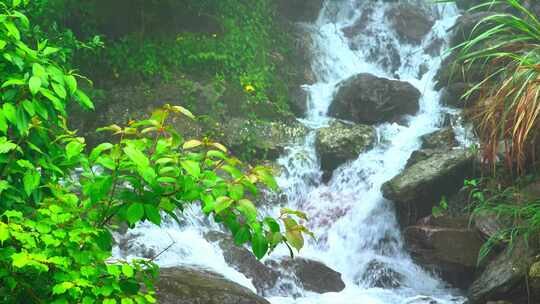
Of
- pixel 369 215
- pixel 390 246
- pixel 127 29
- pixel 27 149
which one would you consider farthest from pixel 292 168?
pixel 27 149

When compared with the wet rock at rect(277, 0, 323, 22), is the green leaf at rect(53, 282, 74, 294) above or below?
below

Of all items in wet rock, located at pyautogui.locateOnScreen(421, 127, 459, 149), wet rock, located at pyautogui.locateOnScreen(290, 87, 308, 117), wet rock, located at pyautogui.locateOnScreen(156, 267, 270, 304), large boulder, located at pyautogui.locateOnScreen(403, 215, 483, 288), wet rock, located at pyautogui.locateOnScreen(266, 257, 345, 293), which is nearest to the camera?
wet rock, located at pyautogui.locateOnScreen(156, 267, 270, 304)

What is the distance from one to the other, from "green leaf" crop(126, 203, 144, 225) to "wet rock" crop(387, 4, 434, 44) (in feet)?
40.8

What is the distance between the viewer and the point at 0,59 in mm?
2113

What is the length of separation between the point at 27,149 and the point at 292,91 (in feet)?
30.0

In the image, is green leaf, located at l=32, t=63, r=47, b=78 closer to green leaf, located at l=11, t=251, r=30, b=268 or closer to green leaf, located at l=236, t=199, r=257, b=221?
green leaf, located at l=11, t=251, r=30, b=268

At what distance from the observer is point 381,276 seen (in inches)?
277

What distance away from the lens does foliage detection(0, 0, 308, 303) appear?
186 centimetres

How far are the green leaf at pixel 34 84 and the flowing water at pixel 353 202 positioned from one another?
2.85 m

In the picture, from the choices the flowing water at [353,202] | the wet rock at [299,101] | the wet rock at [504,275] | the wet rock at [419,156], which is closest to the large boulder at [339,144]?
the flowing water at [353,202]

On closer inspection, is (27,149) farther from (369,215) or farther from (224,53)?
(224,53)

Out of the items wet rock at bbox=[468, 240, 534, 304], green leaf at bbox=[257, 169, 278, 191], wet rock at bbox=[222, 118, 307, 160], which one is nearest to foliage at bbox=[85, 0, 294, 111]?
wet rock at bbox=[222, 118, 307, 160]

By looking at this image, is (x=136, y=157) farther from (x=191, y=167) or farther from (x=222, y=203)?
(x=222, y=203)

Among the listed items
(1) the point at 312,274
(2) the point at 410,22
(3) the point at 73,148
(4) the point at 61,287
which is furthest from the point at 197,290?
(2) the point at 410,22
